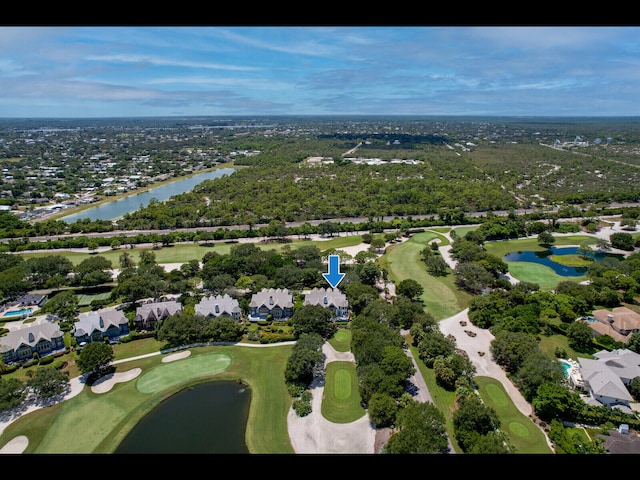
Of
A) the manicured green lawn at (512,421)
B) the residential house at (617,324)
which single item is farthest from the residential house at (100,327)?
the residential house at (617,324)

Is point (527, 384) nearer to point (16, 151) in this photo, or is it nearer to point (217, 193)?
point (217, 193)

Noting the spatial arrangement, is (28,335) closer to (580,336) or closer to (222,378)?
(222,378)

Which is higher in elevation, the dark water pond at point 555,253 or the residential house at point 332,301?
the residential house at point 332,301

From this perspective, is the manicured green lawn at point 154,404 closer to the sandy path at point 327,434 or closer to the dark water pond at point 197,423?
the dark water pond at point 197,423

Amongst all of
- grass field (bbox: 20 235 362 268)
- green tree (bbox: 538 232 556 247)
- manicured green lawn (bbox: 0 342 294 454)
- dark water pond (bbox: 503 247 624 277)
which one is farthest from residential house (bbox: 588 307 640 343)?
grass field (bbox: 20 235 362 268)

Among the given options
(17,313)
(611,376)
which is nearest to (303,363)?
(611,376)
